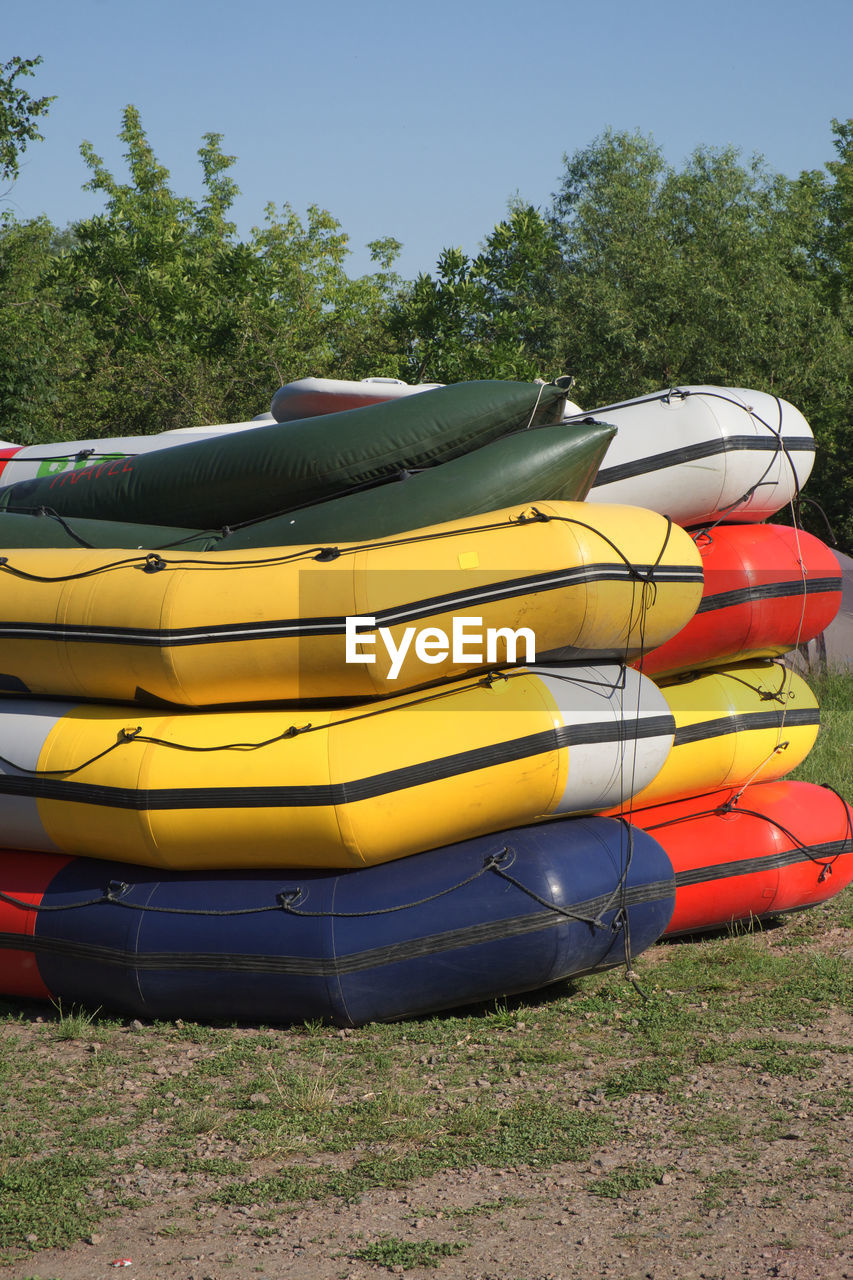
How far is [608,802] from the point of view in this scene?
451 centimetres

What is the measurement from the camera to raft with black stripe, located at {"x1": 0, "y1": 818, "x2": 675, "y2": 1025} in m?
4.11

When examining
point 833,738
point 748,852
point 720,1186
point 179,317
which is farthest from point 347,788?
point 179,317

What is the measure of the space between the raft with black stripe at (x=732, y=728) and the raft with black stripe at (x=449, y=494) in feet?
3.74

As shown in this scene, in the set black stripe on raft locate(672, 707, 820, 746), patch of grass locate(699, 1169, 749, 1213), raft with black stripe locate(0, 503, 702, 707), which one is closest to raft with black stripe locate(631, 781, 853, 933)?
black stripe on raft locate(672, 707, 820, 746)

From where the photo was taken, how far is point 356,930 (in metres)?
4.13

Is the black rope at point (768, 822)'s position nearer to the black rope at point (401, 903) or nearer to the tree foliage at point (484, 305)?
the black rope at point (401, 903)

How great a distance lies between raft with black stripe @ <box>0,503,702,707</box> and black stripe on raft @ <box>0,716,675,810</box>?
350 mm

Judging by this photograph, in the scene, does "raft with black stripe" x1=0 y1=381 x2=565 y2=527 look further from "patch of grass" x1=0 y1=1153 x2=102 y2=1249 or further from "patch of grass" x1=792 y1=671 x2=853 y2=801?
"patch of grass" x1=792 y1=671 x2=853 y2=801

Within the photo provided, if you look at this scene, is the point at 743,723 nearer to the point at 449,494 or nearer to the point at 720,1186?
the point at 449,494

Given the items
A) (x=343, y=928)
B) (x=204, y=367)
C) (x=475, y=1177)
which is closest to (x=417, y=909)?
(x=343, y=928)

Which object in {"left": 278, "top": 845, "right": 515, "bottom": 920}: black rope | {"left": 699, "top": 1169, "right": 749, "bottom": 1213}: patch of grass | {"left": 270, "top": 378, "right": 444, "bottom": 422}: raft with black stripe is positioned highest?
{"left": 270, "top": 378, "right": 444, "bottom": 422}: raft with black stripe

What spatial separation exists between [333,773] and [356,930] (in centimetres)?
56

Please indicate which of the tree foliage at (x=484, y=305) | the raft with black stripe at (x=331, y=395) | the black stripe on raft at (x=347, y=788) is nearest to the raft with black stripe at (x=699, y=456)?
the raft with black stripe at (x=331, y=395)

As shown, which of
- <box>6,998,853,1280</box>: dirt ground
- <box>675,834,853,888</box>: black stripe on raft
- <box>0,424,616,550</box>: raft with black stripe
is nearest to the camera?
<box>6,998,853,1280</box>: dirt ground
